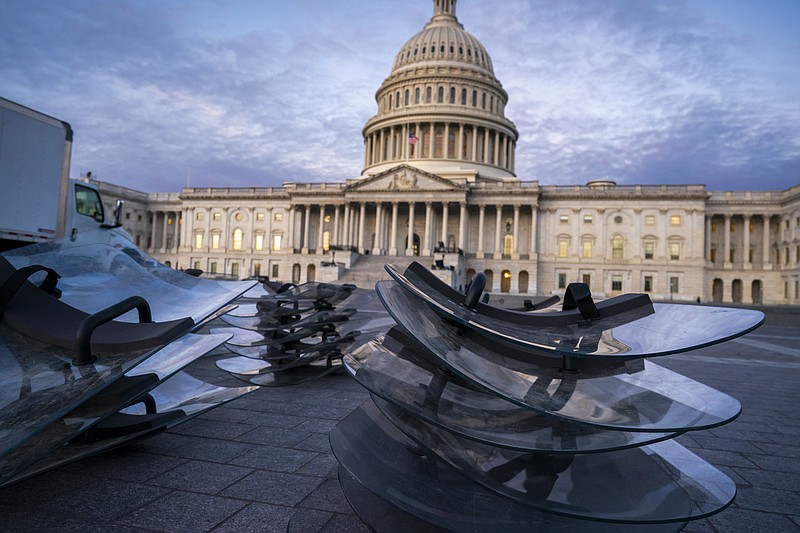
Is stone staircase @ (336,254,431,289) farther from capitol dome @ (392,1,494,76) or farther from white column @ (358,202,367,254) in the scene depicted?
capitol dome @ (392,1,494,76)

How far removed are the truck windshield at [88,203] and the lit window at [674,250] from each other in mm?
62866

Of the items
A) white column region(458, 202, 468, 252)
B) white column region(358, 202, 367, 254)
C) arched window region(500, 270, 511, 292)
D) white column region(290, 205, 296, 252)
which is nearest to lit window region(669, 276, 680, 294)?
arched window region(500, 270, 511, 292)

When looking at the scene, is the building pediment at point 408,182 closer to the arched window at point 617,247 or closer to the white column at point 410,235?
the white column at point 410,235

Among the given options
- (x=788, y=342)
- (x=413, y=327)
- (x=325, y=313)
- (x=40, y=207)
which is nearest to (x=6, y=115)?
(x=40, y=207)

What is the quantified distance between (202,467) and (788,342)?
1003 inches

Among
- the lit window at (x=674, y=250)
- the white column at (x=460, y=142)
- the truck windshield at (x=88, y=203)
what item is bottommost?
the truck windshield at (x=88, y=203)

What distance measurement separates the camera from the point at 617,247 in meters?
65.6

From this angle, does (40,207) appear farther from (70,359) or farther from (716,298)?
(716,298)

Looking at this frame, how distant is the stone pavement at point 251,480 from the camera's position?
3.73 meters

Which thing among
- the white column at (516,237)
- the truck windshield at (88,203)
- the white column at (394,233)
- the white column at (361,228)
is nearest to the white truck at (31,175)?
the truck windshield at (88,203)

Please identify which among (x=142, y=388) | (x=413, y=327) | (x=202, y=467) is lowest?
(x=202, y=467)

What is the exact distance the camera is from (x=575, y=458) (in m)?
3.57

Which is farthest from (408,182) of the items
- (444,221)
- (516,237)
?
(516,237)

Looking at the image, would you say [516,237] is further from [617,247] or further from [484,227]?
[617,247]
